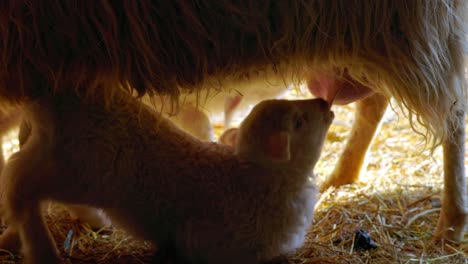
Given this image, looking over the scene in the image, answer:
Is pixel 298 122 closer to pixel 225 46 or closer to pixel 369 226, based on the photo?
pixel 225 46

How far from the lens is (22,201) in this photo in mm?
1605

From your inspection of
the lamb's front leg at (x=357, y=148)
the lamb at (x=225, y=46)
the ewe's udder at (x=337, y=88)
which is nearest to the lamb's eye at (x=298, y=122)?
the lamb at (x=225, y=46)

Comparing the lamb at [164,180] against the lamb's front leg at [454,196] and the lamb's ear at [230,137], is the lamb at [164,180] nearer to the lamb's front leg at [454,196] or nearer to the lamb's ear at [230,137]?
the lamb's ear at [230,137]

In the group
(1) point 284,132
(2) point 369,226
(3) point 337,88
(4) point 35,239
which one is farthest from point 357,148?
(4) point 35,239

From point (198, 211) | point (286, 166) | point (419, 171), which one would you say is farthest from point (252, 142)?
point (419, 171)

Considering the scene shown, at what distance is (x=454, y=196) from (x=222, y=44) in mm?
990

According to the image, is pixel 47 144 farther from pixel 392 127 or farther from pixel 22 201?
pixel 392 127

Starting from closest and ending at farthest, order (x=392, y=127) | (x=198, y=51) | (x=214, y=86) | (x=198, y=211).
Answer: (x=198, y=211)
(x=198, y=51)
(x=214, y=86)
(x=392, y=127)

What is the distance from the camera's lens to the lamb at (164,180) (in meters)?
1.57

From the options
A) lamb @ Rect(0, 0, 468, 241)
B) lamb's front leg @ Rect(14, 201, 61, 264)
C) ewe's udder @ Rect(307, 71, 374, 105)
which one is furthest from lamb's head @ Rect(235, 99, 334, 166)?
lamb's front leg @ Rect(14, 201, 61, 264)

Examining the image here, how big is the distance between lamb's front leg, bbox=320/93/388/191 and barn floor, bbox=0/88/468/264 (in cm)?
6

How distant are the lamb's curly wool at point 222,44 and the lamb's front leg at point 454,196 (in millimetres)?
286

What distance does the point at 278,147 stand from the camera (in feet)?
5.15

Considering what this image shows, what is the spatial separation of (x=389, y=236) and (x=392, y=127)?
4.92 ft
